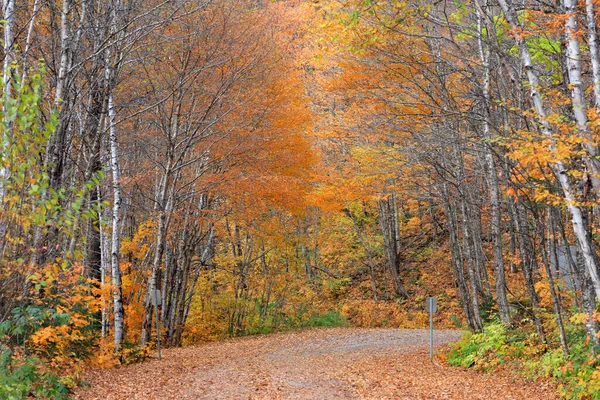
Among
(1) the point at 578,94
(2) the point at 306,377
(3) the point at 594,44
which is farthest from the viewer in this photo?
(2) the point at 306,377

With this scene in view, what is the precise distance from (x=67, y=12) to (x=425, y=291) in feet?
63.8

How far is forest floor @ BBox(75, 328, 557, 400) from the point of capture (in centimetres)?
901

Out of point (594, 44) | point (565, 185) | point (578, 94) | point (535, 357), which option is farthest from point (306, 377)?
point (594, 44)

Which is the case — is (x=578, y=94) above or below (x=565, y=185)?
above

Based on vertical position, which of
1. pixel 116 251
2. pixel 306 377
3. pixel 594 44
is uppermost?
pixel 594 44

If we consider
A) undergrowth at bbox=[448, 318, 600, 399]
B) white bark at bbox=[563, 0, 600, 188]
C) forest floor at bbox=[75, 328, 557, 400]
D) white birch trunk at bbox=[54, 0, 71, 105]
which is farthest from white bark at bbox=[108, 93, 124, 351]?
white bark at bbox=[563, 0, 600, 188]

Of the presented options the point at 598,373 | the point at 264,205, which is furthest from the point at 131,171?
the point at 598,373

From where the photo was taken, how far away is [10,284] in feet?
18.6

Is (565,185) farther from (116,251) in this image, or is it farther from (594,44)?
(116,251)

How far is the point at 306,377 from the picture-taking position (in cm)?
1088

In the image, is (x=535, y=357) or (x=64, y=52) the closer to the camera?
(x=64, y=52)

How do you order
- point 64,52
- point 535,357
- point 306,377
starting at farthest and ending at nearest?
point 306,377, point 535,357, point 64,52

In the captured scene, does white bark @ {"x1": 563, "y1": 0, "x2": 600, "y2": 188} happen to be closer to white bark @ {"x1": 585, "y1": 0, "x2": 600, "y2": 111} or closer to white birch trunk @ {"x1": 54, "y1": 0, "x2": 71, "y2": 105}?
white bark @ {"x1": 585, "y1": 0, "x2": 600, "y2": 111}

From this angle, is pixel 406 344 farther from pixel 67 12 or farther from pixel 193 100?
pixel 67 12
